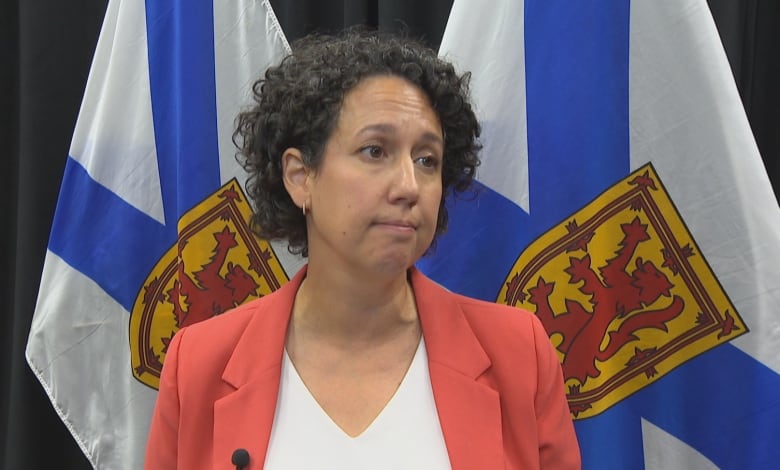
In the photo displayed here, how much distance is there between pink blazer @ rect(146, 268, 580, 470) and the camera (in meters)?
1.07

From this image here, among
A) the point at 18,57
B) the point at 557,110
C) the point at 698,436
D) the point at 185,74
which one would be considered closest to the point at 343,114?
the point at 557,110

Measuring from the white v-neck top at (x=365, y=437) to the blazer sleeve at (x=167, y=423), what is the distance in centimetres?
18

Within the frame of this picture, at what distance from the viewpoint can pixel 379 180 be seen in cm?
102

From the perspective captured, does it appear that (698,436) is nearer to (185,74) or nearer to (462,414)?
(462,414)

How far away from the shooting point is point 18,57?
1942 millimetres

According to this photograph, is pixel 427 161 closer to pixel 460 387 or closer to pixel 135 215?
pixel 460 387

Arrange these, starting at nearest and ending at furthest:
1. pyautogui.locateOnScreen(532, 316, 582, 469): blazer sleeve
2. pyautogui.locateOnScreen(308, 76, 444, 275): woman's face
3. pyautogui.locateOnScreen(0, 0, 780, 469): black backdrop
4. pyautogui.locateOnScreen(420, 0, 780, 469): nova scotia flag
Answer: pyautogui.locateOnScreen(308, 76, 444, 275): woman's face, pyautogui.locateOnScreen(532, 316, 582, 469): blazer sleeve, pyautogui.locateOnScreen(420, 0, 780, 469): nova scotia flag, pyautogui.locateOnScreen(0, 0, 780, 469): black backdrop

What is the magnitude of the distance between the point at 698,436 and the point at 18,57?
5.93ft

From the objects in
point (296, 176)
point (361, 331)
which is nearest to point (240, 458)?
point (361, 331)

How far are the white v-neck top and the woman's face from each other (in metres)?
0.20

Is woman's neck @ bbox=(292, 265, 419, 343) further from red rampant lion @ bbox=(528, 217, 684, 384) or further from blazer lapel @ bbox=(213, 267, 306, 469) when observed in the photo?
red rampant lion @ bbox=(528, 217, 684, 384)

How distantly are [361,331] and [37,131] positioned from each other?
1.15m

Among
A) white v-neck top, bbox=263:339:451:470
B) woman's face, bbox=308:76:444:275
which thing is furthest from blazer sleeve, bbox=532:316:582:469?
woman's face, bbox=308:76:444:275

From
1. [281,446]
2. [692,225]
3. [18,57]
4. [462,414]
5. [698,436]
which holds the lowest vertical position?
[281,446]
